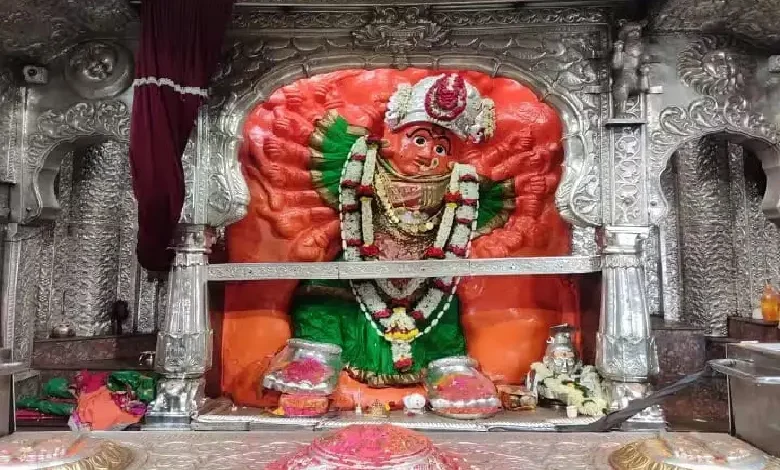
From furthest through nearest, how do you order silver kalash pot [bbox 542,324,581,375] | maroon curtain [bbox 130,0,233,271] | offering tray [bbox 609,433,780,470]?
silver kalash pot [bbox 542,324,581,375]
maroon curtain [bbox 130,0,233,271]
offering tray [bbox 609,433,780,470]

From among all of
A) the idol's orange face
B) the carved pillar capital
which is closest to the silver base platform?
the carved pillar capital

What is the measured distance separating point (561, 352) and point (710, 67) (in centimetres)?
201

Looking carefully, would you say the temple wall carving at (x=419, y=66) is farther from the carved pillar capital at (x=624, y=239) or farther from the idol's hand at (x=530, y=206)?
the idol's hand at (x=530, y=206)

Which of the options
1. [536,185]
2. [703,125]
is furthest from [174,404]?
[703,125]

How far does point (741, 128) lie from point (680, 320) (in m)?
1.59

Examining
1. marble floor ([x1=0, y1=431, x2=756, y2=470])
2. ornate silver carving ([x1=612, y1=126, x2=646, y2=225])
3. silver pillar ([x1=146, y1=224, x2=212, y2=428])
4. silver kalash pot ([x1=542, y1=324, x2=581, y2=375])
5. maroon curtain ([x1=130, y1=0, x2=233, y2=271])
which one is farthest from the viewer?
silver kalash pot ([x1=542, y1=324, x2=581, y2=375])

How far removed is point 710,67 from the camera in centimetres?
371

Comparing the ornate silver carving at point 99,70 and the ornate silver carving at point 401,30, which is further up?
the ornate silver carving at point 401,30

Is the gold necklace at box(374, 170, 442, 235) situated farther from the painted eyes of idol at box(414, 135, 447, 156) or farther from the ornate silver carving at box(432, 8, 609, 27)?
the ornate silver carving at box(432, 8, 609, 27)

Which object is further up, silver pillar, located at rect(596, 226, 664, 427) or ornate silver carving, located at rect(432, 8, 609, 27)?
ornate silver carving, located at rect(432, 8, 609, 27)

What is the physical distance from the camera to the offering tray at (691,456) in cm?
175

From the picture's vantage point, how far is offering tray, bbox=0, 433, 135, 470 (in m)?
1.76

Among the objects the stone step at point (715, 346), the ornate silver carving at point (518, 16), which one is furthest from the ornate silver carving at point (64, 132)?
the stone step at point (715, 346)

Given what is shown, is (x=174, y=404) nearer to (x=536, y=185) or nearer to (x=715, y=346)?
(x=536, y=185)
